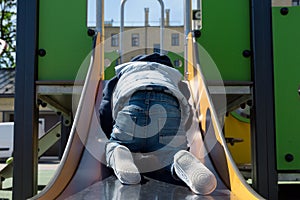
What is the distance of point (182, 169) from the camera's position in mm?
Result: 1708

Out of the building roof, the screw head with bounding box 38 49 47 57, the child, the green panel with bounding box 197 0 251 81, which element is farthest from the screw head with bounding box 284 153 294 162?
the building roof

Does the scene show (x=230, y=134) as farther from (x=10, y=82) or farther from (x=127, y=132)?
(x=10, y=82)

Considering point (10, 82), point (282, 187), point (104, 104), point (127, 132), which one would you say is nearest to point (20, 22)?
point (104, 104)

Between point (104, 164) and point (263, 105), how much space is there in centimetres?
109

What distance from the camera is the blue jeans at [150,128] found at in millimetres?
1945

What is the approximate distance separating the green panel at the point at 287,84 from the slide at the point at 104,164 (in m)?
0.55

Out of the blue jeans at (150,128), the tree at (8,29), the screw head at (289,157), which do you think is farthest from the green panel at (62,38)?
the tree at (8,29)

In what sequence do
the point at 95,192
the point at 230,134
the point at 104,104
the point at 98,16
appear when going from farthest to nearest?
the point at 230,134 < the point at 98,16 < the point at 104,104 < the point at 95,192

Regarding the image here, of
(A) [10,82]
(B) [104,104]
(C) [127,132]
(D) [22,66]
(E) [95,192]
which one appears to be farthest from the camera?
(A) [10,82]

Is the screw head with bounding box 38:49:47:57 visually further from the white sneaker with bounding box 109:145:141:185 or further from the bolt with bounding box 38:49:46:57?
the white sneaker with bounding box 109:145:141:185

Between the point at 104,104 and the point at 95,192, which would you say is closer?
the point at 95,192

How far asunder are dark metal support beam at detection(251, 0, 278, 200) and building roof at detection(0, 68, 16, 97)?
1176 cm

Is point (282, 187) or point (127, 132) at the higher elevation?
point (127, 132)

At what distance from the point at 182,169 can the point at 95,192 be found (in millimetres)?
361
